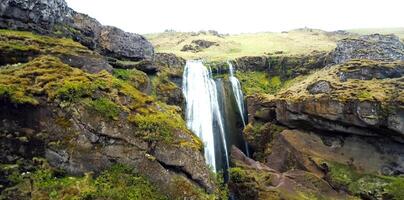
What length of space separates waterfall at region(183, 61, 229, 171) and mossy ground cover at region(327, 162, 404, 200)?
949 cm

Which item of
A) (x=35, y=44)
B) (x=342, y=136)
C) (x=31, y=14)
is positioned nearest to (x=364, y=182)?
(x=342, y=136)

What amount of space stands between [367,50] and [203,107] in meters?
22.0

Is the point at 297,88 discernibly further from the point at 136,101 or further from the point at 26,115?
the point at 26,115

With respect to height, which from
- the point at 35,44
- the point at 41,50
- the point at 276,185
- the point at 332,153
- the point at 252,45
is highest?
the point at 35,44

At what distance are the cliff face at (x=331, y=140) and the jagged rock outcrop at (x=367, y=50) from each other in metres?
7.09

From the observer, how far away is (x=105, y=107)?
67.3 ft

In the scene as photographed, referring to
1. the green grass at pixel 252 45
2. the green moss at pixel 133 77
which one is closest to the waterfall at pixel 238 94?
the green moss at pixel 133 77

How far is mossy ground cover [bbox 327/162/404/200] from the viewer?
32.0 metres

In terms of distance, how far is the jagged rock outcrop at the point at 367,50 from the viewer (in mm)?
49438

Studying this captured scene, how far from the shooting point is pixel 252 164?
117 feet

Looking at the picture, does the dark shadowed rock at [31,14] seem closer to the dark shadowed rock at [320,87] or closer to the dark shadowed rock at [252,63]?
the dark shadowed rock at [320,87]

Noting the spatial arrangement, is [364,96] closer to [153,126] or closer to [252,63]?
[153,126]

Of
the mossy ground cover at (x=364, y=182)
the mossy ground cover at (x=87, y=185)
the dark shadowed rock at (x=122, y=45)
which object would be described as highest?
the dark shadowed rock at (x=122, y=45)

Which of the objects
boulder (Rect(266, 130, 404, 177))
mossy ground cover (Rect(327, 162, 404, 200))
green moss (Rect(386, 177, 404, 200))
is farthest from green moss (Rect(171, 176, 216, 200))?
green moss (Rect(386, 177, 404, 200))
